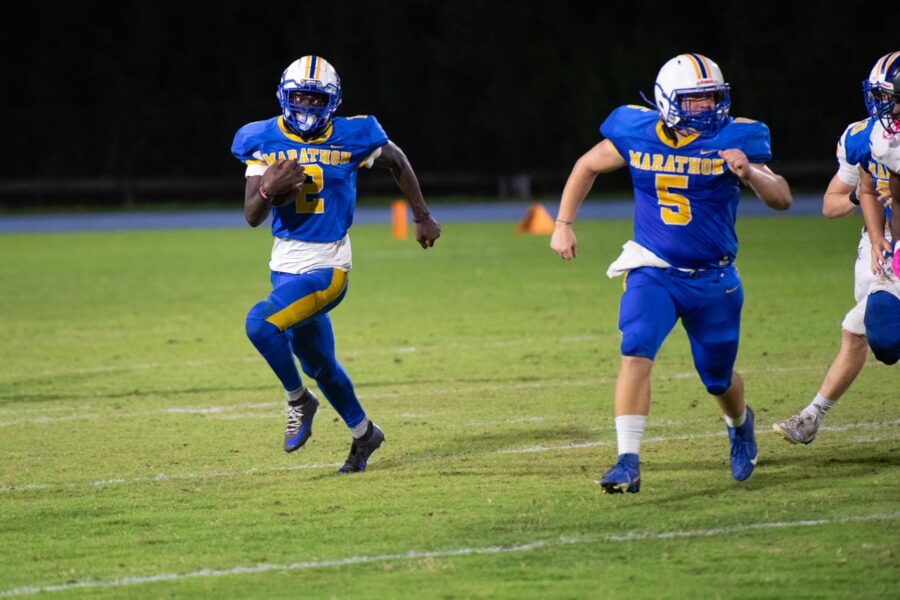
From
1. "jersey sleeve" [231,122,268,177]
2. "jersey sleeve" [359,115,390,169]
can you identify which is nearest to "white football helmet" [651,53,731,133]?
"jersey sleeve" [359,115,390,169]

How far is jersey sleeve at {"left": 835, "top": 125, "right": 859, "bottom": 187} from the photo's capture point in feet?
21.7

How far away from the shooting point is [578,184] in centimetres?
616

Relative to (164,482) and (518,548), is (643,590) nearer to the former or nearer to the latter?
(518,548)

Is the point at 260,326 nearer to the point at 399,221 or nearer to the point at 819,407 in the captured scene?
the point at 819,407

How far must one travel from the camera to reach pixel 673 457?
21.9 ft

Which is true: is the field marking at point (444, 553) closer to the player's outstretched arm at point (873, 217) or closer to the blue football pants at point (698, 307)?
the blue football pants at point (698, 307)

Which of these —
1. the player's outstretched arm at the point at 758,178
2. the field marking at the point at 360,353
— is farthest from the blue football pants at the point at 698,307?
the field marking at the point at 360,353

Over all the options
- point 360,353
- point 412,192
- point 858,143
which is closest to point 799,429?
point 858,143

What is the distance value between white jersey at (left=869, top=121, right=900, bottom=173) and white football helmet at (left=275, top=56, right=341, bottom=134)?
241cm

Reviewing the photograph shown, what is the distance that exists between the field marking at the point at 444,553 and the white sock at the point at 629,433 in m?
0.54

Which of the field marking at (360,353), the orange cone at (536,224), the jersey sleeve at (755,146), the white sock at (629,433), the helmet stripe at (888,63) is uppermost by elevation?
the helmet stripe at (888,63)

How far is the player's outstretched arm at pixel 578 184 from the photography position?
6.13 m

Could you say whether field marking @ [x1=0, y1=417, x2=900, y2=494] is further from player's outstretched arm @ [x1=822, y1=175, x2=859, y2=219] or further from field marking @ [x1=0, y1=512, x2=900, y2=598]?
field marking @ [x1=0, y1=512, x2=900, y2=598]

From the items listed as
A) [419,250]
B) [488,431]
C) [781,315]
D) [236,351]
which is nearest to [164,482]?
[488,431]
